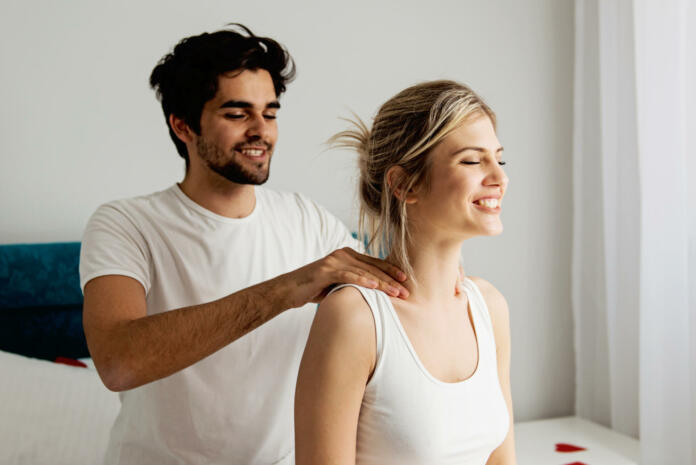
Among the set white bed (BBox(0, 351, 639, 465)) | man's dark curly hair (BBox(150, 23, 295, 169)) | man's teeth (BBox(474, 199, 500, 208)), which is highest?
man's dark curly hair (BBox(150, 23, 295, 169))

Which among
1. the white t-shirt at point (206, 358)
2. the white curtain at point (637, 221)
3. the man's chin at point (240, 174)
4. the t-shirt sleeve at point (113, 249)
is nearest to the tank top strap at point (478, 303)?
the white t-shirt at point (206, 358)

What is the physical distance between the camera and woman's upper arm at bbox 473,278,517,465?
1216 mm

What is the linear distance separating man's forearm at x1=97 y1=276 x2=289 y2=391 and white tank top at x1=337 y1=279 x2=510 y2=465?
0.20 meters

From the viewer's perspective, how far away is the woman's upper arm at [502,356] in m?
1.22

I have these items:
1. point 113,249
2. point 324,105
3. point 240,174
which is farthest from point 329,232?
point 324,105

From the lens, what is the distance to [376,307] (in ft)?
3.51

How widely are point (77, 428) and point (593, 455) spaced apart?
5.29ft

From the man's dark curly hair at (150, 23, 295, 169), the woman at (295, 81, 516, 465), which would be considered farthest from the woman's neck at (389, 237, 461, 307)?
the man's dark curly hair at (150, 23, 295, 169)

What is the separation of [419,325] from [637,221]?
4.91 feet

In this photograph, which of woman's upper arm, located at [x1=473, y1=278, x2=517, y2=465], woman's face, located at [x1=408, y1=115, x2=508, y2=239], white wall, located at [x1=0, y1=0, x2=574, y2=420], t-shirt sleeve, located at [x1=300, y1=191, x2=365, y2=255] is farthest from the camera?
white wall, located at [x1=0, y1=0, x2=574, y2=420]

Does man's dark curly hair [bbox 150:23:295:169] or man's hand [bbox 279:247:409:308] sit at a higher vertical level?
man's dark curly hair [bbox 150:23:295:169]

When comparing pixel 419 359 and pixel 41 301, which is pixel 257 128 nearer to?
pixel 419 359

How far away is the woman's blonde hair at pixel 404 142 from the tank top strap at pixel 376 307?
0.35ft

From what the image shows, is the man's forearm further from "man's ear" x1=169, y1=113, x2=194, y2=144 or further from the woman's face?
"man's ear" x1=169, y1=113, x2=194, y2=144
